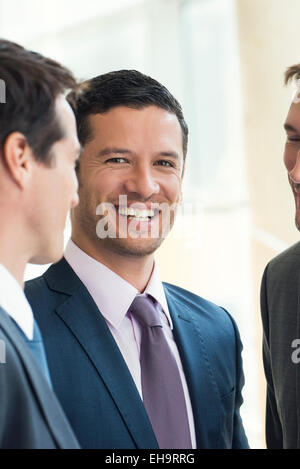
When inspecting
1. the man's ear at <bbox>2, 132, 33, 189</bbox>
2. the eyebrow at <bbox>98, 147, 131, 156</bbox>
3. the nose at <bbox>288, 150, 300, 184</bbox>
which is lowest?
the man's ear at <bbox>2, 132, 33, 189</bbox>

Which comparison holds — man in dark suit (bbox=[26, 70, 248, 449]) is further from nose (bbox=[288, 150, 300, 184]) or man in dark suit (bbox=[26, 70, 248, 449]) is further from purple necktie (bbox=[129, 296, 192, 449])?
nose (bbox=[288, 150, 300, 184])

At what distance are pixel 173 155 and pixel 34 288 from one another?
44 centimetres

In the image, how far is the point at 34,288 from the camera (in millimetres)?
1561

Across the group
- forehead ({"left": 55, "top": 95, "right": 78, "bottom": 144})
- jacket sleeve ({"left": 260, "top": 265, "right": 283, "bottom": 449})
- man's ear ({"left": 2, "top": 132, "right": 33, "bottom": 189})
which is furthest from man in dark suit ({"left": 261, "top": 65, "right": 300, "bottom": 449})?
man's ear ({"left": 2, "top": 132, "right": 33, "bottom": 189})

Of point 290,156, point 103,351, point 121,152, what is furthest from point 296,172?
point 103,351

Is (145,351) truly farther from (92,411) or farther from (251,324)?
(251,324)

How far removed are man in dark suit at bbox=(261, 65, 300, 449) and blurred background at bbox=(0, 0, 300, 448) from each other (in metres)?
2.08

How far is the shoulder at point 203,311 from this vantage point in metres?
1.75

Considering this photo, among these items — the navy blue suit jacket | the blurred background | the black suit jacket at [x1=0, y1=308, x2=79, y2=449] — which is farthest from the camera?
the blurred background

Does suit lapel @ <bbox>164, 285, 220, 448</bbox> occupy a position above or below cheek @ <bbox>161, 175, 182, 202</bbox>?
below

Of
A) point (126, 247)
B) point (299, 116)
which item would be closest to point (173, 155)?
point (126, 247)

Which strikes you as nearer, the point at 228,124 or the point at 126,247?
the point at 126,247

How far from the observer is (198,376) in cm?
157

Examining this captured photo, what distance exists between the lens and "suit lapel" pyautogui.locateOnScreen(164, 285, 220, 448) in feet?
5.02
